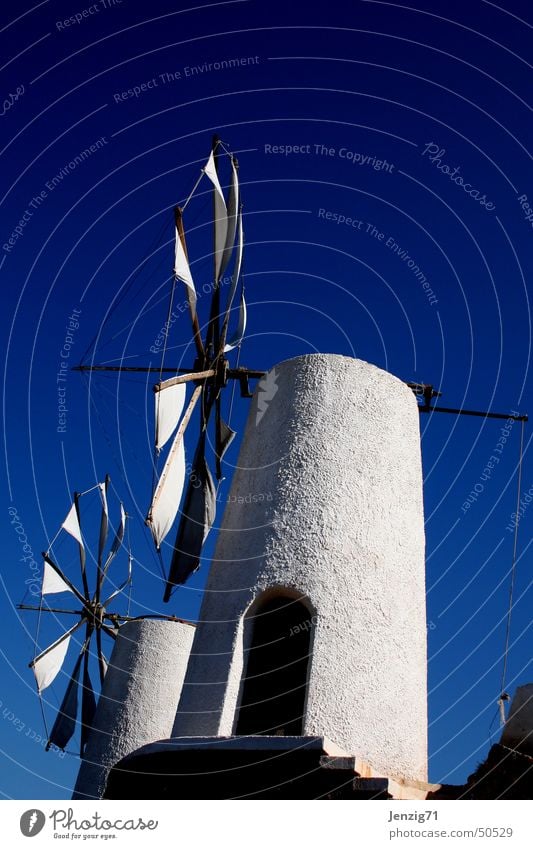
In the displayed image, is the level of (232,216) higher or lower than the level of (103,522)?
higher

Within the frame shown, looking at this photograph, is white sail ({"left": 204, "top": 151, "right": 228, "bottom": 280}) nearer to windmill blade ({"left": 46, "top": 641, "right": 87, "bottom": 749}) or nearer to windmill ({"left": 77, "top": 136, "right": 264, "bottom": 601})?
windmill ({"left": 77, "top": 136, "right": 264, "bottom": 601})

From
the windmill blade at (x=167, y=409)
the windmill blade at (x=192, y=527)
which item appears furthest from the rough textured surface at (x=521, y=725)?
the windmill blade at (x=167, y=409)

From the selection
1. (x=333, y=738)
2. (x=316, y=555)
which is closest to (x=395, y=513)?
(x=316, y=555)

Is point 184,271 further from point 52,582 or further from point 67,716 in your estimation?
point 67,716

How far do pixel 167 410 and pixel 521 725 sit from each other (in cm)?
450

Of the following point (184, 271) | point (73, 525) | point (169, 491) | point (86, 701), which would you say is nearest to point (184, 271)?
point (184, 271)

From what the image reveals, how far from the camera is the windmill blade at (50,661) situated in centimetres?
1814

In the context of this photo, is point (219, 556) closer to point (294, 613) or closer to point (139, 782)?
point (294, 613)

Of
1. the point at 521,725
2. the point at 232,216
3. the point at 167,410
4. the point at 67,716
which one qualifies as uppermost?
the point at 232,216

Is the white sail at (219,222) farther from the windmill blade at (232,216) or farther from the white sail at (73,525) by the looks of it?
the white sail at (73,525)

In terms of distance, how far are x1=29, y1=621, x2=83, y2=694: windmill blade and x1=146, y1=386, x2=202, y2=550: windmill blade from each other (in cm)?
1062

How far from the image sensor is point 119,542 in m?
18.3

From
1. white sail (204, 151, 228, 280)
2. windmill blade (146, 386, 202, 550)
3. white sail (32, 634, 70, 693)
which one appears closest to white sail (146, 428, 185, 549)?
windmill blade (146, 386, 202, 550)

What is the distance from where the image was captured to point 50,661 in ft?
60.4
